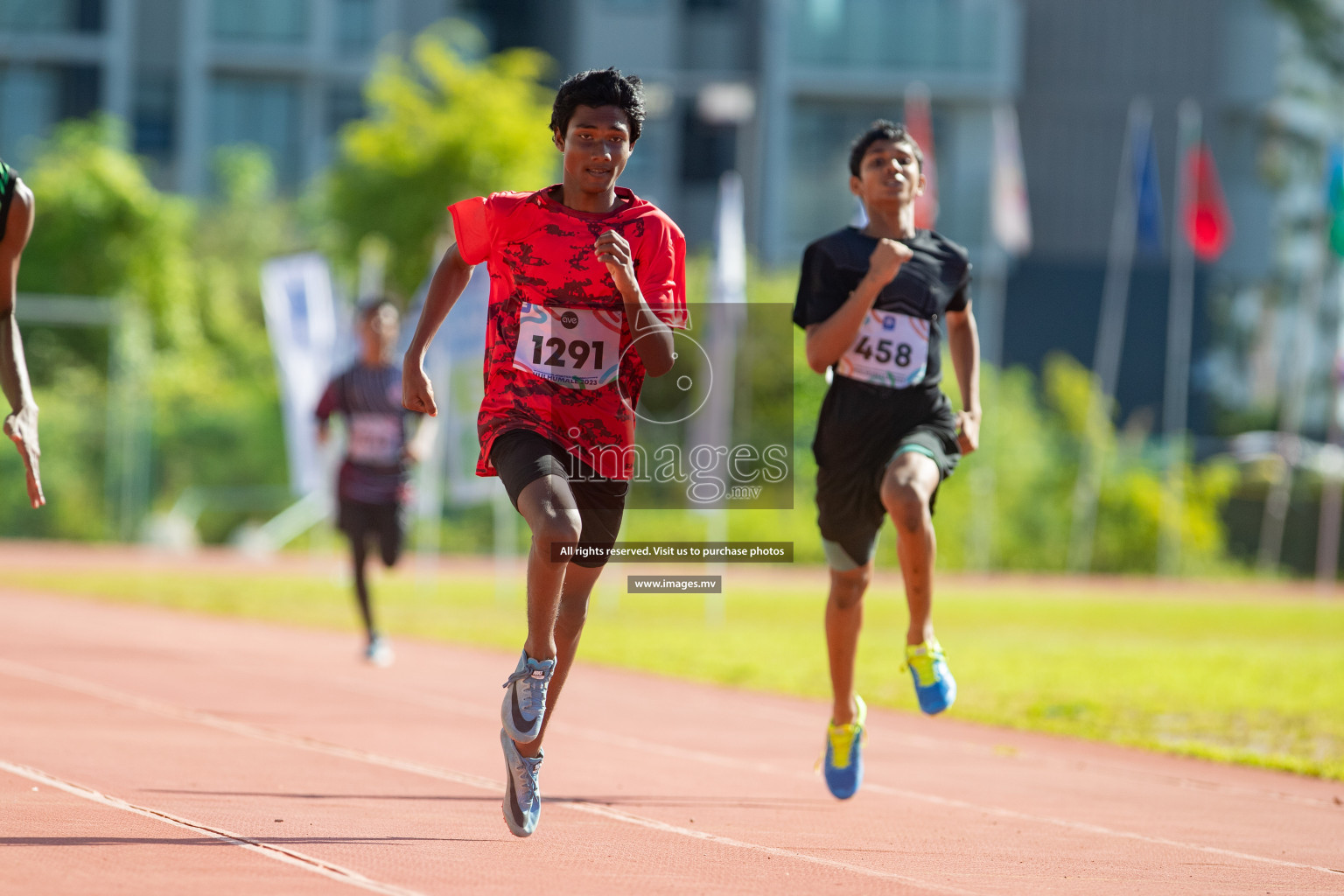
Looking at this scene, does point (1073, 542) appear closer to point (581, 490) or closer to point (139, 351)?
point (139, 351)

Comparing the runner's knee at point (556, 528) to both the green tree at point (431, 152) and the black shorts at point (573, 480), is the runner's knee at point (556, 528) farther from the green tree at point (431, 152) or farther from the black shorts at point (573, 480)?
the green tree at point (431, 152)

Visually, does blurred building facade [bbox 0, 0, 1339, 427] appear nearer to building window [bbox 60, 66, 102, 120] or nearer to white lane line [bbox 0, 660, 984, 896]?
building window [bbox 60, 66, 102, 120]

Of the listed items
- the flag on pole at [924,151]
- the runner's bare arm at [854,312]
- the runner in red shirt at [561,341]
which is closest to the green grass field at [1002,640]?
the runner's bare arm at [854,312]

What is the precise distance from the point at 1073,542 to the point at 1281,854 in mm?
23695

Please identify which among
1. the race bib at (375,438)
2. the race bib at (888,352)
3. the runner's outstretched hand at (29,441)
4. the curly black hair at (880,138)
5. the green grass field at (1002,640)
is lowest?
the green grass field at (1002,640)

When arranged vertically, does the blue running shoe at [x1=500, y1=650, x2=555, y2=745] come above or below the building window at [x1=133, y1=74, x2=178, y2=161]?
below

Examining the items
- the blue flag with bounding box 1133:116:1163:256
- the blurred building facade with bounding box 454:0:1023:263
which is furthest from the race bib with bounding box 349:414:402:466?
the blurred building facade with bounding box 454:0:1023:263

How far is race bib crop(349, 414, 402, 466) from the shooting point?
11531mm

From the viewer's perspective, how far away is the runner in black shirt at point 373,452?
11516 millimetres

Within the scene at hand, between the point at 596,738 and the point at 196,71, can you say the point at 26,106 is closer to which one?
the point at 196,71

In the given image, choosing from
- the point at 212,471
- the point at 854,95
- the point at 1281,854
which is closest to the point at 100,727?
the point at 1281,854

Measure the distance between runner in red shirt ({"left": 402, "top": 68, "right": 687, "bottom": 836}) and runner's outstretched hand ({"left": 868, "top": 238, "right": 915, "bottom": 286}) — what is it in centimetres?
99

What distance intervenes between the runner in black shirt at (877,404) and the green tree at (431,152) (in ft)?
81.6

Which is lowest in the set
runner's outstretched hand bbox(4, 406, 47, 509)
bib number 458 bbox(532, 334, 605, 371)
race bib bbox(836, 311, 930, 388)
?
runner's outstretched hand bbox(4, 406, 47, 509)
